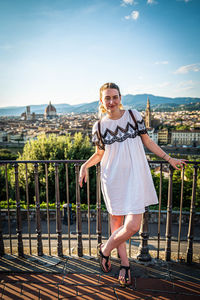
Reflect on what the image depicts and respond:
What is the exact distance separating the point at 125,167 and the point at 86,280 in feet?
3.75

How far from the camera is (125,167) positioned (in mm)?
1742

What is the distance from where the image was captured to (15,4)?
6.50 metres

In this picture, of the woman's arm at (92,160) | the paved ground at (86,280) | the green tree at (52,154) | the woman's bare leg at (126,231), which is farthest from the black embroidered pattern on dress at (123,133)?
the green tree at (52,154)

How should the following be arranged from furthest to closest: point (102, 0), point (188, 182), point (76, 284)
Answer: point (188, 182) < point (102, 0) < point (76, 284)

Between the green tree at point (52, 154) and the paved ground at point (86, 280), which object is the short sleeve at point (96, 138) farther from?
the green tree at point (52, 154)

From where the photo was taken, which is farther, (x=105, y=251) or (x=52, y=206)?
(x=52, y=206)

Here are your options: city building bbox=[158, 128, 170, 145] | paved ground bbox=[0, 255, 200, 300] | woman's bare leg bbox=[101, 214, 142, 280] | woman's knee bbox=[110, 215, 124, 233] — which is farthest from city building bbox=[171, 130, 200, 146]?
woman's bare leg bbox=[101, 214, 142, 280]

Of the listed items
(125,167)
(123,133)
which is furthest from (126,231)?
(123,133)

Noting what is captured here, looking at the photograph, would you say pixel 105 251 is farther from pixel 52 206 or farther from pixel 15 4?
pixel 52 206

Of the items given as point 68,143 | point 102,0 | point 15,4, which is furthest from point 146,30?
point 68,143

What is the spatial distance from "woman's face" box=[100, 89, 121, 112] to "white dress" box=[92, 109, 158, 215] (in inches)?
3.9

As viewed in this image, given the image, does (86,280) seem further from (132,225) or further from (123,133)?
(123,133)

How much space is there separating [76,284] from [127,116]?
156cm

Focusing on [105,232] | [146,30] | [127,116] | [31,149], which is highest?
[146,30]
